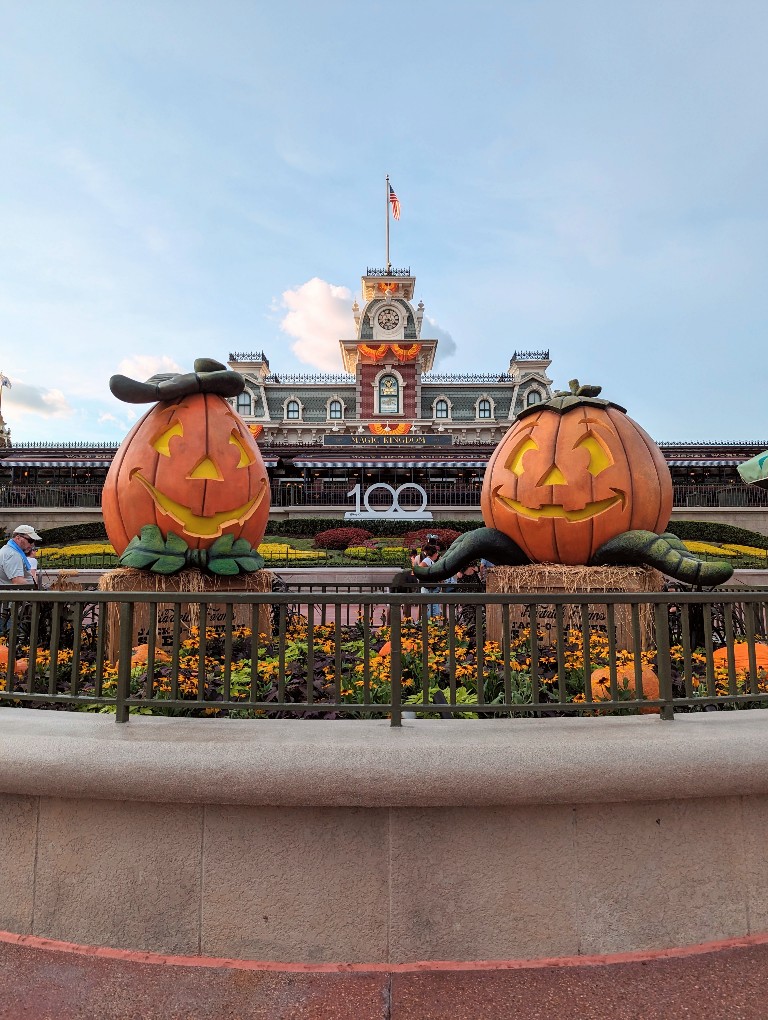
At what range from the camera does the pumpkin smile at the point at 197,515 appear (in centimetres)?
530

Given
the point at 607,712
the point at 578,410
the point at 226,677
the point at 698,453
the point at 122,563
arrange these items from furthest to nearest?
the point at 698,453 → the point at 578,410 → the point at 122,563 → the point at 607,712 → the point at 226,677

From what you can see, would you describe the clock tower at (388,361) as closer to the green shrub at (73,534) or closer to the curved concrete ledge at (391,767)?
the green shrub at (73,534)

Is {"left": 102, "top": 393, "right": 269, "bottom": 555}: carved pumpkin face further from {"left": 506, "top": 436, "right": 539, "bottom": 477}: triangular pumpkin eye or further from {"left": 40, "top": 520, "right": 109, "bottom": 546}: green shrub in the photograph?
{"left": 40, "top": 520, "right": 109, "bottom": 546}: green shrub

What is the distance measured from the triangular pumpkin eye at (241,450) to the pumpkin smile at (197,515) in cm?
37

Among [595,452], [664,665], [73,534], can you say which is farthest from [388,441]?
[664,665]

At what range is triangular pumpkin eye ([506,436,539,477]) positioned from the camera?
5.70 meters

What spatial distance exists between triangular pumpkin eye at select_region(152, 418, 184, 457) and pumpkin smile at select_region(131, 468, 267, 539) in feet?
0.91

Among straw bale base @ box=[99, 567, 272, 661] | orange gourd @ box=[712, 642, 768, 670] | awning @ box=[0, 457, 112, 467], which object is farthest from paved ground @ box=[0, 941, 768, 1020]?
awning @ box=[0, 457, 112, 467]

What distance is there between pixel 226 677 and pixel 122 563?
295 cm

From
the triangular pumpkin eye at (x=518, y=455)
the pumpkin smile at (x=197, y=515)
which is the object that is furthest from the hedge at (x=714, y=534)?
the pumpkin smile at (x=197, y=515)

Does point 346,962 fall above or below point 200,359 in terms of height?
below

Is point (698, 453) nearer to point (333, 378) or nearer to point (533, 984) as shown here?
point (333, 378)

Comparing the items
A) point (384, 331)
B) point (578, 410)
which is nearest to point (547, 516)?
point (578, 410)

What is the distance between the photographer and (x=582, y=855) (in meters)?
2.38
